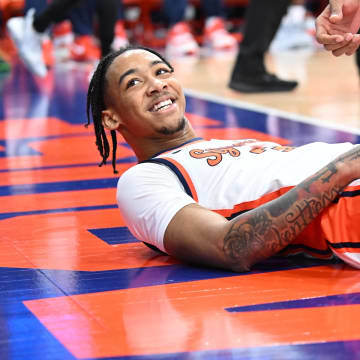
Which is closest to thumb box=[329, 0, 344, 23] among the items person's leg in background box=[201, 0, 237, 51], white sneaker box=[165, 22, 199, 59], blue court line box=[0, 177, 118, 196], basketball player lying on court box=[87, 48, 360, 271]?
basketball player lying on court box=[87, 48, 360, 271]

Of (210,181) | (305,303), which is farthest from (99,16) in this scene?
(305,303)

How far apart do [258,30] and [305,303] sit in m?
4.15

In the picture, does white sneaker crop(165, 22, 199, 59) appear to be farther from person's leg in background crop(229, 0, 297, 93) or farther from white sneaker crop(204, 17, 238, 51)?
person's leg in background crop(229, 0, 297, 93)

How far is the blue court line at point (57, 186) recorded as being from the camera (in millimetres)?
3492

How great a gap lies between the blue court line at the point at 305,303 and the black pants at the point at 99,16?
191 inches

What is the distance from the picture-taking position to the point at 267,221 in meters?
2.18

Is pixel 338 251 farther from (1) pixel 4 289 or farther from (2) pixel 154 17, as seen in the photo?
(2) pixel 154 17

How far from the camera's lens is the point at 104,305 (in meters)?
2.11

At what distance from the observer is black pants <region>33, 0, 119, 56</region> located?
21.6ft

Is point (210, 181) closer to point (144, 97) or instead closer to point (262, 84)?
point (144, 97)

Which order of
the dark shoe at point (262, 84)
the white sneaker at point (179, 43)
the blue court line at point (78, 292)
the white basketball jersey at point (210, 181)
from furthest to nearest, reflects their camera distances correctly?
the white sneaker at point (179, 43) < the dark shoe at point (262, 84) < the white basketball jersey at point (210, 181) < the blue court line at point (78, 292)

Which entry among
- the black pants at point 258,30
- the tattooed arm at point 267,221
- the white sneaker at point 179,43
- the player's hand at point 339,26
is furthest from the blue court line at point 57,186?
the white sneaker at point 179,43

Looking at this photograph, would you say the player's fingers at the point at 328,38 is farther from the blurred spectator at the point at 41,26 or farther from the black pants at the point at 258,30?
the blurred spectator at the point at 41,26

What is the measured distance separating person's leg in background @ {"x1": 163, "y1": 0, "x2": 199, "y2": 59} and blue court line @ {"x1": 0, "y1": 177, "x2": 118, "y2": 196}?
20.4 feet
